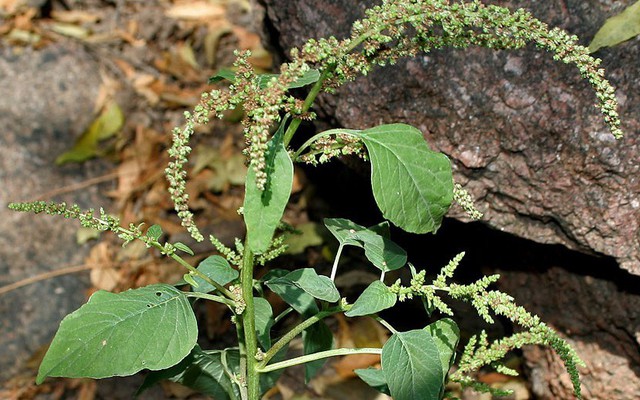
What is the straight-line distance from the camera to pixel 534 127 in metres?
2.39

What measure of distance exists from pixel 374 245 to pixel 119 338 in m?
0.70

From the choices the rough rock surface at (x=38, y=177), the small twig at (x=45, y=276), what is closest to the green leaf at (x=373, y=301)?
the rough rock surface at (x=38, y=177)

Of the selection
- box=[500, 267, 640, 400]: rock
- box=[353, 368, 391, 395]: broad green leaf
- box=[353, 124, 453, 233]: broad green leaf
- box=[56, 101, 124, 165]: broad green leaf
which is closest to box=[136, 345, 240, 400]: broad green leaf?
box=[353, 368, 391, 395]: broad green leaf

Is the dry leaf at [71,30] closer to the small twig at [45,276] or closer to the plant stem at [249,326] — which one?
the small twig at [45,276]

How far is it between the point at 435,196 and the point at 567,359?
0.52 meters

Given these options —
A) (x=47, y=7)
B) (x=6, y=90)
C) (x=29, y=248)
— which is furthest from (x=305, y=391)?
(x=47, y=7)

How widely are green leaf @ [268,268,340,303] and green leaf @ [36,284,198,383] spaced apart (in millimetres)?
300

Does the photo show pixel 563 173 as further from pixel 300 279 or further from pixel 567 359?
pixel 300 279

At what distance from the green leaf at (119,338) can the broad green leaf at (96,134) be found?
2487mm

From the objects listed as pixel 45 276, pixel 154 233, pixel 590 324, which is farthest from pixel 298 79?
pixel 45 276

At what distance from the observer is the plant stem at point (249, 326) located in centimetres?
170

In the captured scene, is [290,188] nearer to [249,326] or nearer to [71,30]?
[249,326]

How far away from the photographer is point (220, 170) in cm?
397

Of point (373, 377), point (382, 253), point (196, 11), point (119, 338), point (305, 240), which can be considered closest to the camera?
point (119, 338)
